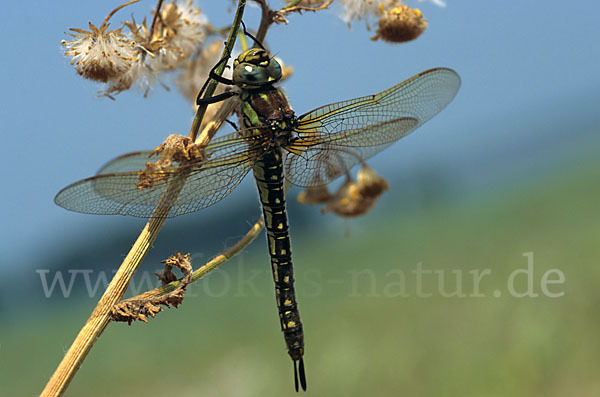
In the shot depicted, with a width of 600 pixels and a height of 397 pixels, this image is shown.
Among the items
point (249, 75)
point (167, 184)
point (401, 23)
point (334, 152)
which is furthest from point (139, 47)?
point (401, 23)

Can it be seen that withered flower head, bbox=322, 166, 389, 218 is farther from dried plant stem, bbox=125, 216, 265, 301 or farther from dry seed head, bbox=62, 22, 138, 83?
dry seed head, bbox=62, 22, 138, 83

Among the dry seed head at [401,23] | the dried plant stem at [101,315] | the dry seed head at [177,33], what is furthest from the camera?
the dry seed head at [401,23]

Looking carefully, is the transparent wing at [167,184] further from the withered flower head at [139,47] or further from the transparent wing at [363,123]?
the withered flower head at [139,47]

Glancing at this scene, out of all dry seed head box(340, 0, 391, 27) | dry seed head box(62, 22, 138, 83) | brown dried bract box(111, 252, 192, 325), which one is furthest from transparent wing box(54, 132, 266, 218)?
dry seed head box(340, 0, 391, 27)

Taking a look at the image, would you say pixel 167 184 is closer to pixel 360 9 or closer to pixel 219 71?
pixel 219 71

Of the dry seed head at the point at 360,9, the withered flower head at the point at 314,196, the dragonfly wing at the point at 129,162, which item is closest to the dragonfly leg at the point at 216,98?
the dragonfly wing at the point at 129,162

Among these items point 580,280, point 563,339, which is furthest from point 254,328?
point 580,280
